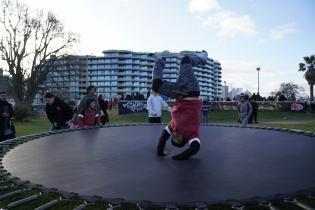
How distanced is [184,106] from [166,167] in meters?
0.72

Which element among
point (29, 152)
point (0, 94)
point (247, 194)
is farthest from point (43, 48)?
point (247, 194)

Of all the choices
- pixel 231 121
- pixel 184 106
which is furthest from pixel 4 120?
pixel 231 121

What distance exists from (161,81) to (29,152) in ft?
5.68

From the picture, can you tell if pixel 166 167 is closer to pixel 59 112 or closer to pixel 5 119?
pixel 59 112

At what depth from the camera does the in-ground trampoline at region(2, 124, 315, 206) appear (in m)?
2.32

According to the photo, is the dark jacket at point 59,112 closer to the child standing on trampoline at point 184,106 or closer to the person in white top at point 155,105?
the person in white top at point 155,105

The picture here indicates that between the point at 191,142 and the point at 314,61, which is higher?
the point at 314,61

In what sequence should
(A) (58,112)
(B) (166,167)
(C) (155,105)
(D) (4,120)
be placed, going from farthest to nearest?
(C) (155,105), (A) (58,112), (D) (4,120), (B) (166,167)

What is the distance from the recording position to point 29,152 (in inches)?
156

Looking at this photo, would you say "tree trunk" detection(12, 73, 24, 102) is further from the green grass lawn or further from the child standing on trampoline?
the child standing on trampoline

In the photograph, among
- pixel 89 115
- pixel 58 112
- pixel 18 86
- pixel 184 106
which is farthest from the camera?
pixel 18 86

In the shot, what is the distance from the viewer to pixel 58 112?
21.0 feet

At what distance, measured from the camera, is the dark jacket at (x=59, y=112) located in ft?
20.8

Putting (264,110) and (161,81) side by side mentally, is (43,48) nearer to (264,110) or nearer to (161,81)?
(264,110)
